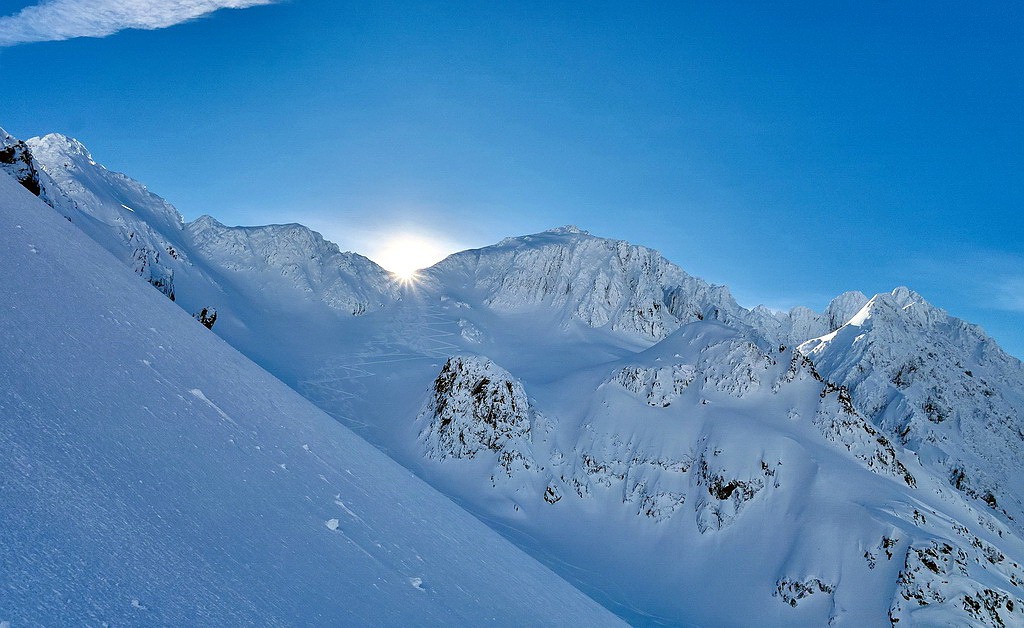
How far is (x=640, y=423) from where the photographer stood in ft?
150

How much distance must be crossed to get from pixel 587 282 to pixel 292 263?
5315 centimetres

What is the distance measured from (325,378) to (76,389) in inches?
2202

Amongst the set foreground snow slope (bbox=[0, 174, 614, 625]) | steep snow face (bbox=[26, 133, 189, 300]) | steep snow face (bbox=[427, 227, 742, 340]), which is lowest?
foreground snow slope (bbox=[0, 174, 614, 625])

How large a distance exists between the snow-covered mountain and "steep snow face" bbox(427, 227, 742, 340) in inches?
20.2

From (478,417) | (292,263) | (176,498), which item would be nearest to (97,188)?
(292,263)

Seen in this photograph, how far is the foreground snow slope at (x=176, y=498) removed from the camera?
9.05 feet

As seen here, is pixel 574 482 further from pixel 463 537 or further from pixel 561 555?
pixel 463 537

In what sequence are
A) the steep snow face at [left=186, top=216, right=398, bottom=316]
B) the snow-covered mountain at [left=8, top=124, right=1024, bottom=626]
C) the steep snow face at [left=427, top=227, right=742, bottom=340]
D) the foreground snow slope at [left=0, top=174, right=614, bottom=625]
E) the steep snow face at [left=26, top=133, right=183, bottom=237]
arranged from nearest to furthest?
1. the foreground snow slope at [left=0, top=174, right=614, bottom=625]
2. the snow-covered mountain at [left=8, top=124, right=1024, bottom=626]
3. the steep snow face at [left=26, top=133, right=183, bottom=237]
4. the steep snow face at [left=186, top=216, right=398, bottom=316]
5. the steep snow face at [left=427, top=227, right=742, bottom=340]

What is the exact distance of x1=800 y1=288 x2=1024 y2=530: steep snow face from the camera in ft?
248

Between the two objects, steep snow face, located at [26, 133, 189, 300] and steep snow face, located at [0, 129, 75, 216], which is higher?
steep snow face, located at [26, 133, 189, 300]

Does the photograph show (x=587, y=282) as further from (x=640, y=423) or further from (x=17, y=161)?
(x=17, y=161)

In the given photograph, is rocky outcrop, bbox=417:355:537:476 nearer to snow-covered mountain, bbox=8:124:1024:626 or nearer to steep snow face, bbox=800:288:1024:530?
snow-covered mountain, bbox=8:124:1024:626

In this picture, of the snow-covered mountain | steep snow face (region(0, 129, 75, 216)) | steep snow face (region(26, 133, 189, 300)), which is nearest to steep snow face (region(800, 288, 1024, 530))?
the snow-covered mountain

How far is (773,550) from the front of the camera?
34.2m
